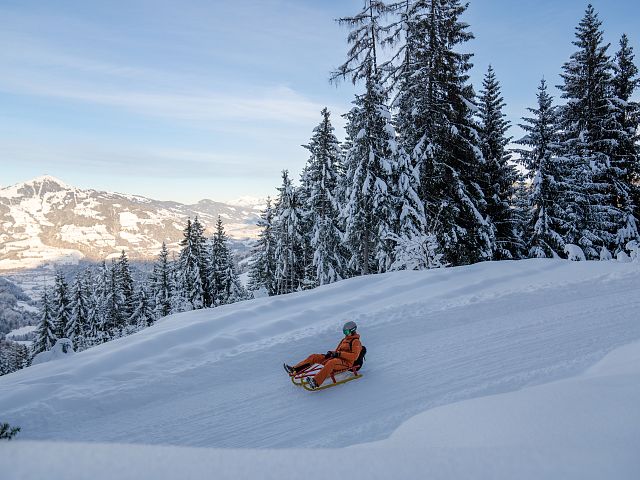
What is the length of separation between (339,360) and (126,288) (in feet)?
151

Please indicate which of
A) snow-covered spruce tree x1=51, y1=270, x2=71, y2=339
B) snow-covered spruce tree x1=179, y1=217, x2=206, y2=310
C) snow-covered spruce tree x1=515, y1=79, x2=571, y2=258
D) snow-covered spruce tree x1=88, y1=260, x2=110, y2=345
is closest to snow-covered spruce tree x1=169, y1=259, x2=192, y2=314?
snow-covered spruce tree x1=179, y1=217, x2=206, y2=310

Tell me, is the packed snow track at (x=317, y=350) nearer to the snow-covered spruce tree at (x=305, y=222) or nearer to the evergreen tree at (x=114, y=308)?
the snow-covered spruce tree at (x=305, y=222)

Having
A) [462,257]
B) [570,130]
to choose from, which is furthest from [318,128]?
[570,130]

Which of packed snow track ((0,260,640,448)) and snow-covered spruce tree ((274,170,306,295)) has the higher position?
snow-covered spruce tree ((274,170,306,295))

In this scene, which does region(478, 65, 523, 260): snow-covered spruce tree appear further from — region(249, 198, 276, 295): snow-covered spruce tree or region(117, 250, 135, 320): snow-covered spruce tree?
region(117, 250, 135, 320): snow-covered spruce tree

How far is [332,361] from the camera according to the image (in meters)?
6.88

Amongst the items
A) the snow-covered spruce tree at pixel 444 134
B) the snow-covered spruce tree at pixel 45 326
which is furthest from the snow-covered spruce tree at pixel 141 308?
the snow-covered spruce tree at pixel 444 134

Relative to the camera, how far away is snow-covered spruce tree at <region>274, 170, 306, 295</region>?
28.6 m

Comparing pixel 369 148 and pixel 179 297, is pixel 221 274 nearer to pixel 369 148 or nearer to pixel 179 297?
pixel 179 297

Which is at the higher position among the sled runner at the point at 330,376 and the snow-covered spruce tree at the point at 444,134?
the snow-covered spruce tree at the point at 444,134

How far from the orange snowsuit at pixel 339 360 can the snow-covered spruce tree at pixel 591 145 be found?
16.9 m

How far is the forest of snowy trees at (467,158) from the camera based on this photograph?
54.9 feet

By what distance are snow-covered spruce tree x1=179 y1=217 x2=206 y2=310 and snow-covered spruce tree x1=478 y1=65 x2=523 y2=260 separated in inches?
1036

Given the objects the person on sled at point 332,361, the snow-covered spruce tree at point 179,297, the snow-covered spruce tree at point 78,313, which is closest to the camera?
the person on sled at point 332,361
